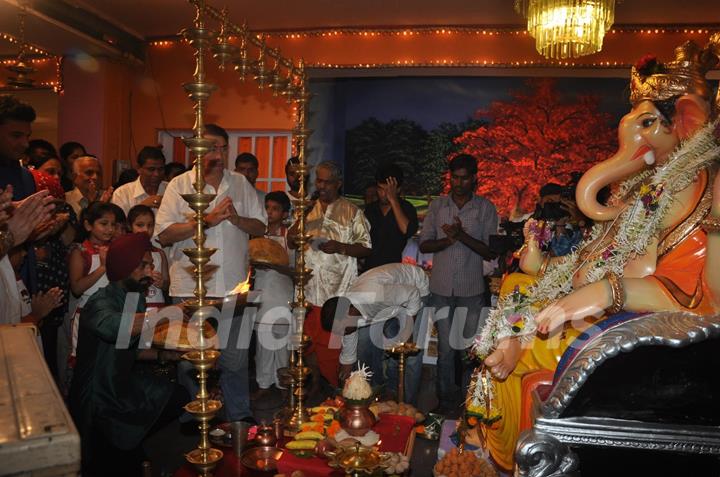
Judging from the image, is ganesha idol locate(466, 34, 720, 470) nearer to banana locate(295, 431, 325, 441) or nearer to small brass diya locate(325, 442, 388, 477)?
small brass diya locate(325, 442, 388, 477)

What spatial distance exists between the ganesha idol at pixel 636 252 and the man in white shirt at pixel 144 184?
3.79 meters

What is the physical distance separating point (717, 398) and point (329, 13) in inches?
251

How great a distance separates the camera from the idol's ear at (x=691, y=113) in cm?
267

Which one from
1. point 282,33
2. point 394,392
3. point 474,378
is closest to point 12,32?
point 282,33

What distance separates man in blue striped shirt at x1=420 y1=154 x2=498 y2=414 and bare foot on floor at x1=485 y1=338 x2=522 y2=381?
2.50 meters

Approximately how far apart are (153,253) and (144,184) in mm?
971

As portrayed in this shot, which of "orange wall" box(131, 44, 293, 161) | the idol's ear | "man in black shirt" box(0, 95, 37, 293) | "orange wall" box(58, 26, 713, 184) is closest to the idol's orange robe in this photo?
the idol's ear

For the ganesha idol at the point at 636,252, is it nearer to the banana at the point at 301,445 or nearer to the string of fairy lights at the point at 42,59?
the banana at the point at 301,445

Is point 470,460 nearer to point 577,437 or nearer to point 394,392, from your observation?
point 577,437

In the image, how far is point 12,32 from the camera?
7.57 metres

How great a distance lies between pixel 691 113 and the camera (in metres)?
2.68

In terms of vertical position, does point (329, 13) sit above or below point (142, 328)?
above

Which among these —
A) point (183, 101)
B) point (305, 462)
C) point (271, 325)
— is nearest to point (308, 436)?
point (305, 462)

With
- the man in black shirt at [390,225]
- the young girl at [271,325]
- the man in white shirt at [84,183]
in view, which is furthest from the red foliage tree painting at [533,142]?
the man in white shirt at [84,183]
